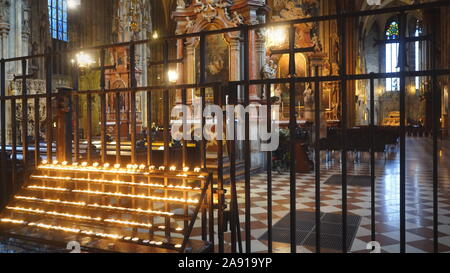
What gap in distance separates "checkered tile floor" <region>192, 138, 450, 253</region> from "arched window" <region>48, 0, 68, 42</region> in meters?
24.3

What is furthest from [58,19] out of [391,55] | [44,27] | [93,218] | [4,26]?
[391,55]

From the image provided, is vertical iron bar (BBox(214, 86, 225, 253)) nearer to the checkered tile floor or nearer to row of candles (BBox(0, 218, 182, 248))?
row of candles (BBox(0, 218, 182, 248))

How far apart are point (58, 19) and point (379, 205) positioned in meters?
28.1

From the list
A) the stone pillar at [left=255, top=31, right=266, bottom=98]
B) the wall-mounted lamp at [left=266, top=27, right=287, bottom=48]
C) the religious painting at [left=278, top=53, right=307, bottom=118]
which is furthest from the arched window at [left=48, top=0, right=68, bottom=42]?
the stone pillar at [left=255, top=31, right=266, bottom=98]

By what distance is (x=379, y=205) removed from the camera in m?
5.43

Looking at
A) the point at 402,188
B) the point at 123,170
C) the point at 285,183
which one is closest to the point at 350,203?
the point at 285,183

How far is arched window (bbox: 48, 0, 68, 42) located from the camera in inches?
1023

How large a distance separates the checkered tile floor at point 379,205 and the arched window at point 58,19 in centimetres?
2433

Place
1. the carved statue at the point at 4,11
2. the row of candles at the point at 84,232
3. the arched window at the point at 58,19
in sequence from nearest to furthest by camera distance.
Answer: the row of candles at the point at 84,232, the carved statue at the point at 4,11, the arched window at the point at 58,19

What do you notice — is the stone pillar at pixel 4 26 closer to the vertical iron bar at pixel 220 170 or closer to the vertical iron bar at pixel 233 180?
the vertical iron bar at pixel 220 170

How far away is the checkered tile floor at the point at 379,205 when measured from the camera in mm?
3727

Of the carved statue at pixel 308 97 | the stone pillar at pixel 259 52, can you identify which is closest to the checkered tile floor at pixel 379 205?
the stone pillar at pixel 259 52

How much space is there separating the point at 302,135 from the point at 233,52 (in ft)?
10.3
